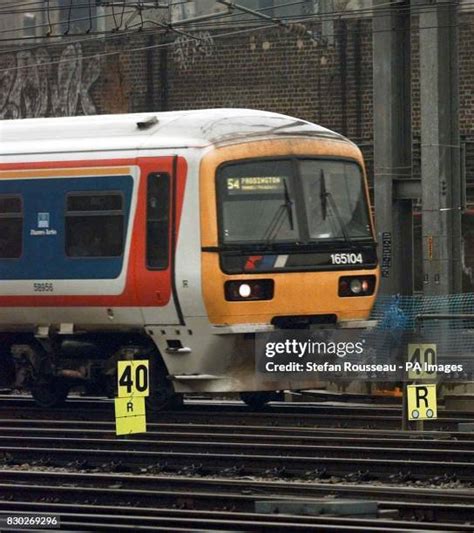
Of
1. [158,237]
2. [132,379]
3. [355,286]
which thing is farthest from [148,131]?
[132,379]

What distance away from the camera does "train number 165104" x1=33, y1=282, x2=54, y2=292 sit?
55.7 feet

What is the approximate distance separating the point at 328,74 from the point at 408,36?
28.3 ft

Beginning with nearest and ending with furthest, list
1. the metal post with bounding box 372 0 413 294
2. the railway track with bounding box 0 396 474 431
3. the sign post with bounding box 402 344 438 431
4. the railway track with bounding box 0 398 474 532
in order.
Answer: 1. the railway track with bounding box 0 398 474 532
2. the sign post with bounding box 402 344 438 431
3. the railway track with bounding box 0 396 474 431
4. the metal post with bounding box 372 0 413 294

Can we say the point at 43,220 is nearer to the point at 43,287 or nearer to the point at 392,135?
the point at 43,287

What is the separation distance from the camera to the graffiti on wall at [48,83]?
1364 inches

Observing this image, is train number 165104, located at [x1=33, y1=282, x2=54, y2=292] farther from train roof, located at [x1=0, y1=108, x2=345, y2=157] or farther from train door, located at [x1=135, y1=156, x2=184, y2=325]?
train roof, located at [x1=0, y1=108, x2=345, y2=157]

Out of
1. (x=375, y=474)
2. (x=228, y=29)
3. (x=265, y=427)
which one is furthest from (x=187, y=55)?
(x=375, y=474)

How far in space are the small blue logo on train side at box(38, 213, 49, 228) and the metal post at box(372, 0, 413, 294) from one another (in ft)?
25.6

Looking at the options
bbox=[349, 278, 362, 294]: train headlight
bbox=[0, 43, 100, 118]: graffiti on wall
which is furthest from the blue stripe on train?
bbox=[0, 43, 100, 118]: graffiti on wall

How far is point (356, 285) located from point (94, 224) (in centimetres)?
296

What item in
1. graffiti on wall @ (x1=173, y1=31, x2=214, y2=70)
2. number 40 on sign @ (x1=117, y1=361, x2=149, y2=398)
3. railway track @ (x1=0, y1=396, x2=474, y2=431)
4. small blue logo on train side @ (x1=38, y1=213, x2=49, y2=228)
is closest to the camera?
number 40 on sign @ (x1=117, y1=361, x2=149, y2=398)

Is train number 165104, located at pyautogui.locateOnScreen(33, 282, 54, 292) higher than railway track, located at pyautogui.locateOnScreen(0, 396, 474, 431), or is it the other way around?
train number 165104, located at pyautogui.locateOnScreen(33, 282, 54, 292)

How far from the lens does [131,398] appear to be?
13.8 meters

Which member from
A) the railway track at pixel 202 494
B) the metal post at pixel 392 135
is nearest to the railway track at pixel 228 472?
the railway track at pixel 202 494
